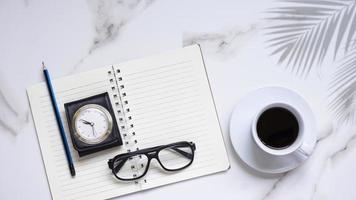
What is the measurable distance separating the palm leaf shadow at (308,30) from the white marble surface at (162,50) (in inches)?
0.9

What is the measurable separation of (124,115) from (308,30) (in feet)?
1.32

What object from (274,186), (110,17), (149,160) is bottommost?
(274,186)

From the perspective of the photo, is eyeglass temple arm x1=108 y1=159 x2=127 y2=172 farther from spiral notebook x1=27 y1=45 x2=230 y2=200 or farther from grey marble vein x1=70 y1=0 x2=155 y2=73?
grey marble vein x1=70 y1=0 x2=155 y2=73

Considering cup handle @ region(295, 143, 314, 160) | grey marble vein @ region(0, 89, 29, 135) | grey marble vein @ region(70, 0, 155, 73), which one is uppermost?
grey marble vein @ region(70, 0, 155, 73)

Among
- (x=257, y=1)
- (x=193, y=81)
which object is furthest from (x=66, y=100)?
(x=257, y=1)

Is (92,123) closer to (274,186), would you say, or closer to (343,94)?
(274,186)

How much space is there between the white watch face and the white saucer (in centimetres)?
25

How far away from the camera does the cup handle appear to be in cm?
85

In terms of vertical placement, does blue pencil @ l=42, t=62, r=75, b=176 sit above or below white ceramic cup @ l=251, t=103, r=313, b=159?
above

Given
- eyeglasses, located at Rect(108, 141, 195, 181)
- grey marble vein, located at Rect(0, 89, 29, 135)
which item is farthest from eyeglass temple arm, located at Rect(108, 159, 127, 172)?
grey marble vein, located at Rect(0, 89, 29, 135)

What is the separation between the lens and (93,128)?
894mm

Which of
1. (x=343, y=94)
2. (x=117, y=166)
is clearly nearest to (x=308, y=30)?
(x=343, y=94)

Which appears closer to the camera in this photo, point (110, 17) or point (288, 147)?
point (288, 147)

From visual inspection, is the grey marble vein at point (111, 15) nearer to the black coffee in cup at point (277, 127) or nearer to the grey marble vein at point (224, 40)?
the grey marble vein at point (224, 40)
